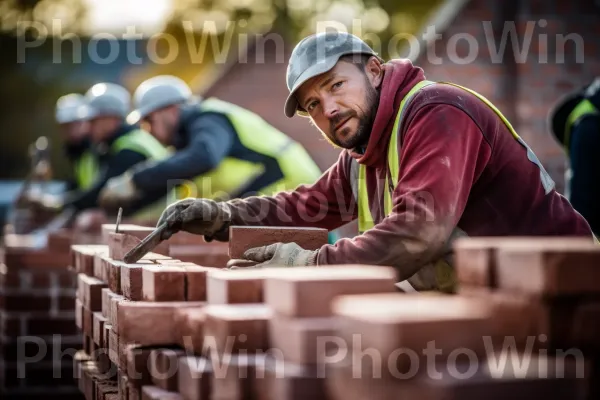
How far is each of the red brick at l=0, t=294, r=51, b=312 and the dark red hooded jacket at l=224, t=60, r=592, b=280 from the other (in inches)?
185

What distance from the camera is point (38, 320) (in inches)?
325

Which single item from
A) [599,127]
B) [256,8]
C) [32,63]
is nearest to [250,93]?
[599,127]

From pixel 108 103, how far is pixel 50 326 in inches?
150

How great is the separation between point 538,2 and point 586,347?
8463mm

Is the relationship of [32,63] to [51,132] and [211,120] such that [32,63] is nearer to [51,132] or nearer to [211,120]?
[51,132]

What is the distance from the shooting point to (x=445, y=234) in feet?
11.4

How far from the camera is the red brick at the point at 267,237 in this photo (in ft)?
12.9

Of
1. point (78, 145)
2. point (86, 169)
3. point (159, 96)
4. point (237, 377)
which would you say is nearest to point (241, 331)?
point (237, 377)

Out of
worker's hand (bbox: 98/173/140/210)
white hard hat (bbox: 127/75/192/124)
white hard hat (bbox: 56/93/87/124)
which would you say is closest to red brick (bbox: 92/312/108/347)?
worker's hand (bbox: 98/173/140/210)

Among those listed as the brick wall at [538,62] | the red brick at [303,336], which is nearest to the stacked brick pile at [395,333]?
the red brick at [303,336]

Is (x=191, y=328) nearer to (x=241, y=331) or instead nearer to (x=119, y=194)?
(x=241, y=331)

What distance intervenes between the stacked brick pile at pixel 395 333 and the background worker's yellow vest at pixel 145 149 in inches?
236

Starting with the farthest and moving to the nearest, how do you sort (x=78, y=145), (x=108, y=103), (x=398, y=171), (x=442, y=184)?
(x=78, y=145), (x=108, y=103), (x=398, y=171), (x=442, y=184)

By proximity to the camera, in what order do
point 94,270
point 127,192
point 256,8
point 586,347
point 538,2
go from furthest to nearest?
point 256,8, point 538,2, point 127,192, point 94,270, point 586,347
